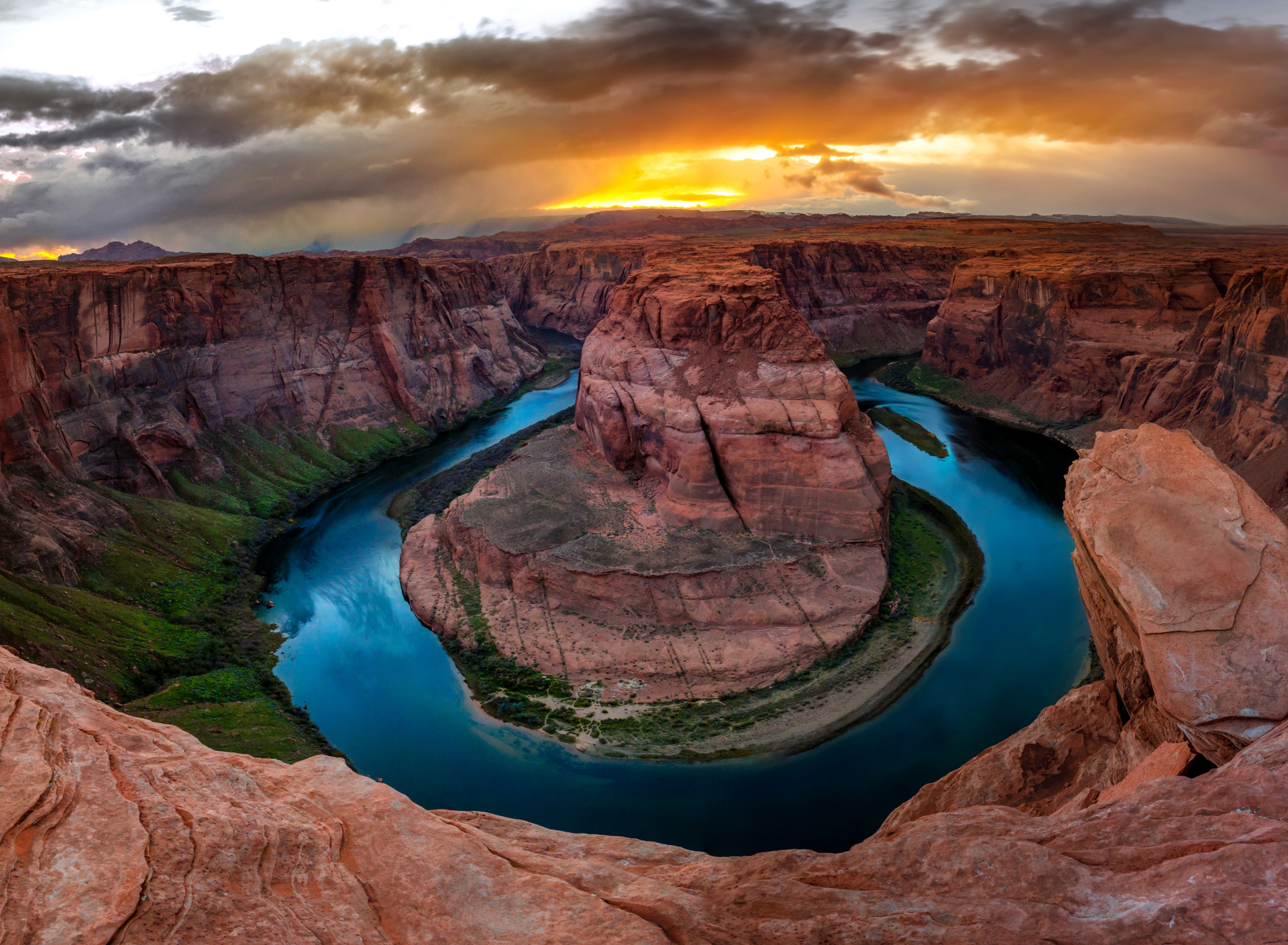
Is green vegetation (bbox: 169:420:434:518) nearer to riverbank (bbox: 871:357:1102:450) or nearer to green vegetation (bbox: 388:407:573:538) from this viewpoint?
green vegetation (bbox: 388:407:573:538)

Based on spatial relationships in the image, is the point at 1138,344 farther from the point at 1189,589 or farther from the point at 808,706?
the point at 1189,589

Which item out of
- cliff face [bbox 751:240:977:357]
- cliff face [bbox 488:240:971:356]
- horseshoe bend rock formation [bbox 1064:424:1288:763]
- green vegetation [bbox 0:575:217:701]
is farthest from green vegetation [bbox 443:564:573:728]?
cliff face [bbox 751:240:977:357]

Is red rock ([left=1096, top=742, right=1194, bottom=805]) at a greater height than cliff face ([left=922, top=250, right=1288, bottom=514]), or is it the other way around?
cliff face ([left=922, top=250, right=1288, bottom=514])

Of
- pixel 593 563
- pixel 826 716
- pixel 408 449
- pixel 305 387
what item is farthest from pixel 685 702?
pixel 305 387

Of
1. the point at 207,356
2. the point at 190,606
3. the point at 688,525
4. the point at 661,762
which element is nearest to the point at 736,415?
the point at 688,525

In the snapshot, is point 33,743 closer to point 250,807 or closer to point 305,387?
point 250,807

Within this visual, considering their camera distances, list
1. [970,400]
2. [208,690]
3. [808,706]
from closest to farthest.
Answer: [808,706], [208,690], [970,400]

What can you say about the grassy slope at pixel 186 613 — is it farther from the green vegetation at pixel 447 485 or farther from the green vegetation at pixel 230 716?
the green vegetation at pixel 447 485
